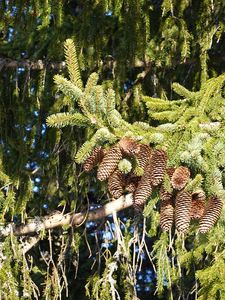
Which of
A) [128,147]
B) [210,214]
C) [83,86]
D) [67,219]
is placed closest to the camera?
[128,147]

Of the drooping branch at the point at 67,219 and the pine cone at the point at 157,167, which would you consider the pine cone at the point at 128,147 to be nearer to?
the pine cone at the point at 157,167

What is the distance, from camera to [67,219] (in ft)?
14.2

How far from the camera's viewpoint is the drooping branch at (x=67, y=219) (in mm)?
4254

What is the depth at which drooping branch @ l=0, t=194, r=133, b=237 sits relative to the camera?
425 centimetres

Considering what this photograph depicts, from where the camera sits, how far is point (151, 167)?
2.17m

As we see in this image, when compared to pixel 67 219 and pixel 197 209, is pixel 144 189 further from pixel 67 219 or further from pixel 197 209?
pixel 67 219

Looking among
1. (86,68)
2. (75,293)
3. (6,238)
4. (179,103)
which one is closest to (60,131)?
(86,68)

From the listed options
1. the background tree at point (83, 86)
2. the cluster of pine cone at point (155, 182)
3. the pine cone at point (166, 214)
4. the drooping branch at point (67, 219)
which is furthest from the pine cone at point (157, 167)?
the drooping branch at point (67, 219)

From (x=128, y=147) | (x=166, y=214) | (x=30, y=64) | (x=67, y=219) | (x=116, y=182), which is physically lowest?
(x=67, y=219)

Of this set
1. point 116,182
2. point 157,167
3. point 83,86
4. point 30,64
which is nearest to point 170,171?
point 157,167

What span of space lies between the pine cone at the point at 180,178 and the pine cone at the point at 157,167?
0.04 metres

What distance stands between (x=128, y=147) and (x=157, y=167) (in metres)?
0.13

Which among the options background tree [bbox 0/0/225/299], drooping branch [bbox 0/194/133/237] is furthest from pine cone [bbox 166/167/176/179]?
drooping branch [bbox 0/194/133/237]

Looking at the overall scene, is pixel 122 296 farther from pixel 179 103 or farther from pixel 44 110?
pixel 179 103
